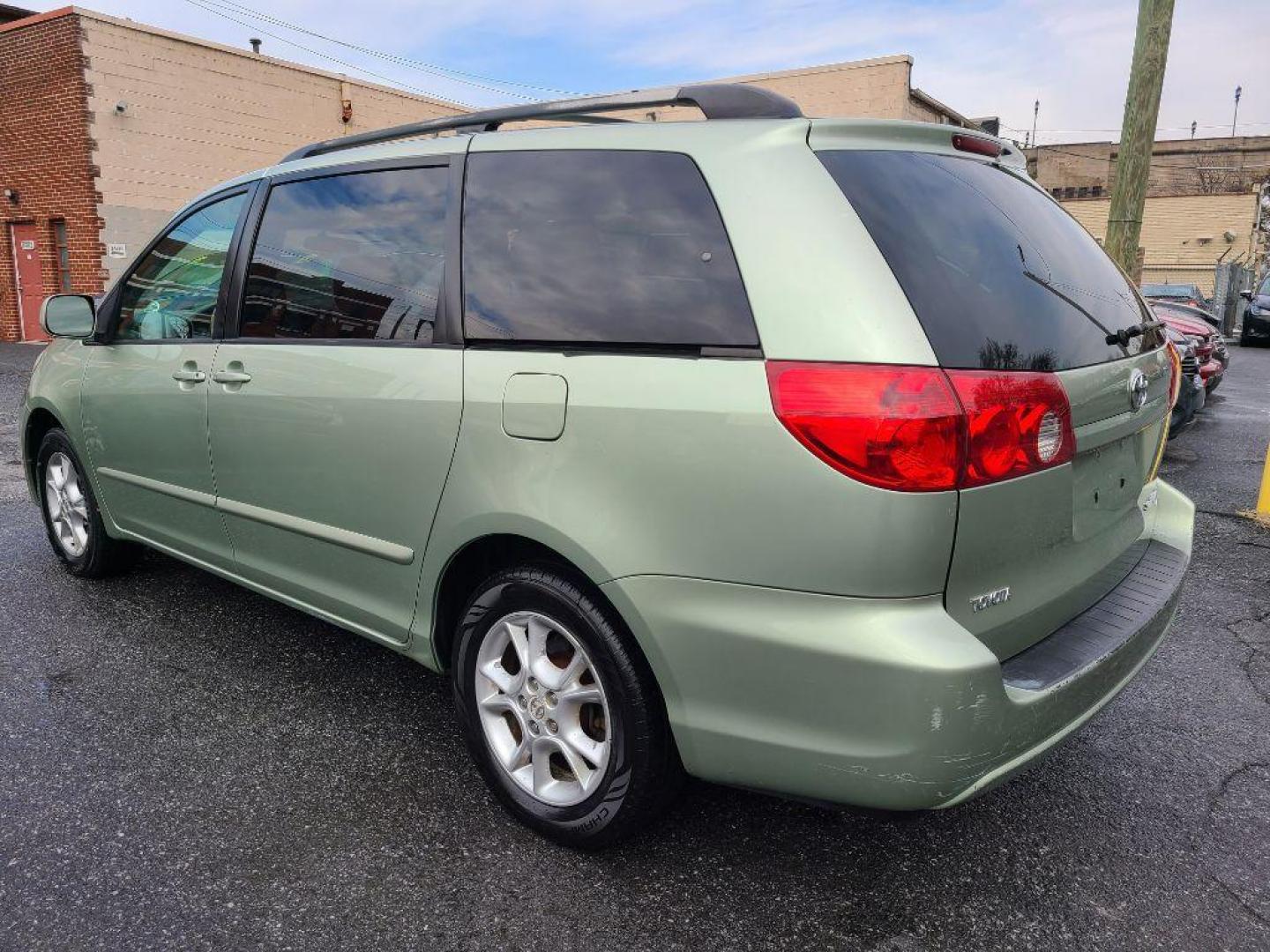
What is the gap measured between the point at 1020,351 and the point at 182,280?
3049 mm

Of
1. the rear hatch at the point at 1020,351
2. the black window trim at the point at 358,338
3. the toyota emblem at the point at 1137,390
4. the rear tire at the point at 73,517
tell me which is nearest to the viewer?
the rear hatch at the point at 1020,351

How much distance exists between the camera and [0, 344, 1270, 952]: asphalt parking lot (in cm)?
211

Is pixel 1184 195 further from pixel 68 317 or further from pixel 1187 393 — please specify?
pixel 68 317

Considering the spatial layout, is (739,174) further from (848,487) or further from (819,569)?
(819,569)

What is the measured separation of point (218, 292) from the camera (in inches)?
131

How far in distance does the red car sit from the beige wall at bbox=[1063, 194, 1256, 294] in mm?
34616

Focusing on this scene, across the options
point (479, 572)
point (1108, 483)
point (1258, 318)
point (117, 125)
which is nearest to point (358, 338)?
point (479, 572)

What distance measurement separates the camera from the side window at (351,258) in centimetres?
263

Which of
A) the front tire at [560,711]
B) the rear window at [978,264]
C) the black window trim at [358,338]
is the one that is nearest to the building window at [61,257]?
the black window trim at [358,338]

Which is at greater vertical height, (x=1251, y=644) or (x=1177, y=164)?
(x=1177, y=164)

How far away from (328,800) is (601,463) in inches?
52.0

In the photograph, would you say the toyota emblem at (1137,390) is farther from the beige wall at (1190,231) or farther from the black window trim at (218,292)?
the beige wall at (1190,231)

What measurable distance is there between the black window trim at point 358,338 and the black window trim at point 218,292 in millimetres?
17

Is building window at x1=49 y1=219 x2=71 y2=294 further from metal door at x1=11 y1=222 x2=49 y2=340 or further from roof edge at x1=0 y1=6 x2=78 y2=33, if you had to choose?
roof edge at x1=0 y1=6 x2=78 y2=33
